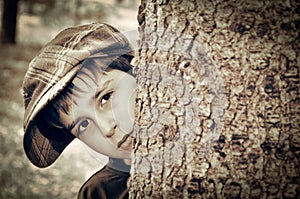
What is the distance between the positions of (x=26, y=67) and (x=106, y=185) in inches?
52.4

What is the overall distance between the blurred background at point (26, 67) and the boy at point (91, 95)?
0.68 m

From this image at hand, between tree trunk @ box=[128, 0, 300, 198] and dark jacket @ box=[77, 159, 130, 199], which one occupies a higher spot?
tree trunk @ box=[128, 0, 300, 198]

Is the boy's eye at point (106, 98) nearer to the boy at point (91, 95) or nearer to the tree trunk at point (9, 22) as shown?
the boy at point (91, 95)

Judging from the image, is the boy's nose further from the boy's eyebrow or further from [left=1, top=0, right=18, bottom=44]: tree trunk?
[left=1, top=0, right=18, bottom=44]: tree trunk

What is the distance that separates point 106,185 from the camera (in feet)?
4.97

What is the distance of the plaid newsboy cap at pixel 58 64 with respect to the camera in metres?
1.42

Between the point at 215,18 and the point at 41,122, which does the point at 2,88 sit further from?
the point at 215,18

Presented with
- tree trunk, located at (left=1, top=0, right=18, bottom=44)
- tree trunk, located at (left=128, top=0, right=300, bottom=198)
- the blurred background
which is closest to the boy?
tree trunk, located at (left=128, top=0, right=300, bottom=198)

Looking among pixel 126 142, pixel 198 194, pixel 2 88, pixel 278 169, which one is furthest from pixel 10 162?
pixel 278 169

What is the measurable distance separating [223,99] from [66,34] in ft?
2.30

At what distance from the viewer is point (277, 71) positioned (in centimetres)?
109

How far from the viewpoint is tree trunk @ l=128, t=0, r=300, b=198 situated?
1.08m

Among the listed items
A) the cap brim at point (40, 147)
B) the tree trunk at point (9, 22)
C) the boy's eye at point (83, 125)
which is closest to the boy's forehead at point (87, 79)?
the boy's eye at point (83, 125)

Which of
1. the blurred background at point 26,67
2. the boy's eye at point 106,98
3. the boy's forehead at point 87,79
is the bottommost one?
the blurred background at point 26,67
